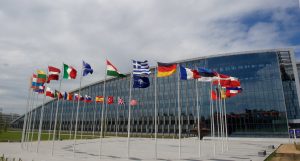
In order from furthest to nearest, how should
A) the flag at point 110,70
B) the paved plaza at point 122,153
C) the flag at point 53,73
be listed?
1. the flag at point 53,73
2. the paved plaza at point 122,153
3. the flag at point 110,70

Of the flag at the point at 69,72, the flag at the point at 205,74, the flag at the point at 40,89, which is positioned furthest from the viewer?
the flag at the point at 40,89

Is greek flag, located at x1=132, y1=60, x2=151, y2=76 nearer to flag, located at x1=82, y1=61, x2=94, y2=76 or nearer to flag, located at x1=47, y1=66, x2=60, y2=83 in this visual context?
flag, located at x1=82, y1=61, x2=94, y2=76

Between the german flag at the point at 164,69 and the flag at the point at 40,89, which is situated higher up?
the german flag at the point at 164,69

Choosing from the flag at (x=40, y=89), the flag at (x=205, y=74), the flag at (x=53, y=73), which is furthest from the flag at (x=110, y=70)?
the flag at (x=40, y=89)

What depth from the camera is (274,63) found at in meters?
71.2

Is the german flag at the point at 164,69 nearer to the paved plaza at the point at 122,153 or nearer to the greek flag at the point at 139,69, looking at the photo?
the greek flag at the point at 139,69

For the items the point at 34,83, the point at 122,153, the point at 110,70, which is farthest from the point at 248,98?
the point at 34,83

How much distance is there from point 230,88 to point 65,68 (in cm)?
2148

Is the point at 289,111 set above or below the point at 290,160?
above

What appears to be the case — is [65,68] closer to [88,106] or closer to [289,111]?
[289,111]

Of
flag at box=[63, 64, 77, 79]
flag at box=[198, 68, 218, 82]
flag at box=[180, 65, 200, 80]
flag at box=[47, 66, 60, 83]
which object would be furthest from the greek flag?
flag at box=[47, 66, 60, 83]

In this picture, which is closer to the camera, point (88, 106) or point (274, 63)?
point (274, 63)

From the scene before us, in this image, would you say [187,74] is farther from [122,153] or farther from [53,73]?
[53,73]

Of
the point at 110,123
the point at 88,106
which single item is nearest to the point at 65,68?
the point at 110,123
